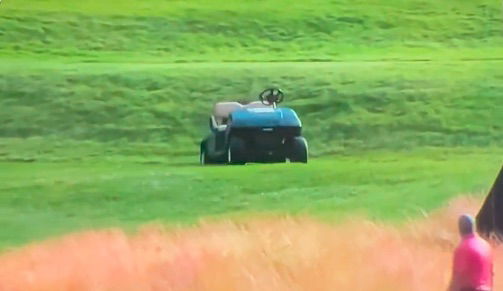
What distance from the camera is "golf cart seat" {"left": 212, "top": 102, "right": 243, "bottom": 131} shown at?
3.96 metres

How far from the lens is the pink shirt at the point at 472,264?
10.4 feet

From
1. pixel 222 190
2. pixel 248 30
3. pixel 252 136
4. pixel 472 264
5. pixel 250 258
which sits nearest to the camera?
pixel 472 264

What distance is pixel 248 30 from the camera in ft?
13.5

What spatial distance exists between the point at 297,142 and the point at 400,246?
0.48 metres

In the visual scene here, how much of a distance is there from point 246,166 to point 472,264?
Result: 1.00 meters

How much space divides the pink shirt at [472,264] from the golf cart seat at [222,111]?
1054mm

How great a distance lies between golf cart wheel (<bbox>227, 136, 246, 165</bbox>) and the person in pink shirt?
→ 957 mm

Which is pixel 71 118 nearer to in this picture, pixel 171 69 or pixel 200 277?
pixel 171 69

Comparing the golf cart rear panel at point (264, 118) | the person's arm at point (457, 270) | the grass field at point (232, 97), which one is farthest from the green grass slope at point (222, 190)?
the person's arm at point (457, 270)

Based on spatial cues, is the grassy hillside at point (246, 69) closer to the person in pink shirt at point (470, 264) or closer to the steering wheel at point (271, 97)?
the steering wheel at point (271, 97)

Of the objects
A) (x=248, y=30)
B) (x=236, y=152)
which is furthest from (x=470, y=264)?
(x=248, y=30)

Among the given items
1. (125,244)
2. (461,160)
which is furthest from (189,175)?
(461,160)

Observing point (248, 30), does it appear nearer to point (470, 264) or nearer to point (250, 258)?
point (250, 258)

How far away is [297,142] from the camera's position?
12.9 ft
